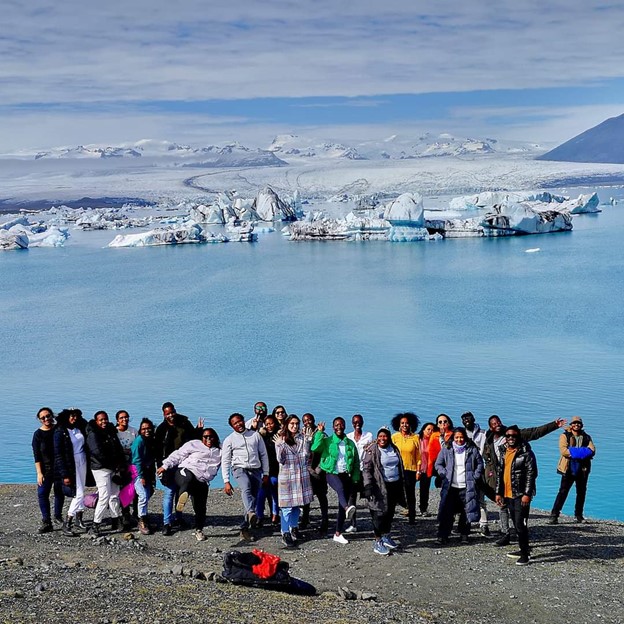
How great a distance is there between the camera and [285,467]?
583 cm

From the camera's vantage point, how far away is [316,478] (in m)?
6.04

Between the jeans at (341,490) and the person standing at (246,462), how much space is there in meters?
0.45

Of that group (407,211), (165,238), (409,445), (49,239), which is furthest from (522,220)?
(409,445)

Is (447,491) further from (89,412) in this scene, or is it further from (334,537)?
(89,412)

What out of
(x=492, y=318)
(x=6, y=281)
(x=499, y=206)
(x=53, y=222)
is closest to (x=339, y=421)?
(x=492, y=318)

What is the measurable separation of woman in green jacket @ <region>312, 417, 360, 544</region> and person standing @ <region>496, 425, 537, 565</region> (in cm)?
103

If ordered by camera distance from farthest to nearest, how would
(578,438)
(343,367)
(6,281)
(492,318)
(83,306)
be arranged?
1. (6,281)
2. (83,306)
3. (492,318)
4. (343,367)
5. (578,438)

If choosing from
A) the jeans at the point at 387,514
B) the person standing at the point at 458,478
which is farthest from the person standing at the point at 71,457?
the person standing at the point at 458,478

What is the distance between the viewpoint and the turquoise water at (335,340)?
45.2 feet

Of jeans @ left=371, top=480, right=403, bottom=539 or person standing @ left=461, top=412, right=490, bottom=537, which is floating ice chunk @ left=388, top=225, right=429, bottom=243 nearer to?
person standing @ left=461, top=412, right=490, bottom=537

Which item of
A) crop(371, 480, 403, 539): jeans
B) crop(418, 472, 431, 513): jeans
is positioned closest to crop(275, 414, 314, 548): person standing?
crop(371, 480, 403, 539): jeans

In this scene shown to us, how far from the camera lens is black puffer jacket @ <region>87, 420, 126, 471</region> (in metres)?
5.93

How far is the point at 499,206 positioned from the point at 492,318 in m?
22.8

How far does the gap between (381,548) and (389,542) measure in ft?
0.33
